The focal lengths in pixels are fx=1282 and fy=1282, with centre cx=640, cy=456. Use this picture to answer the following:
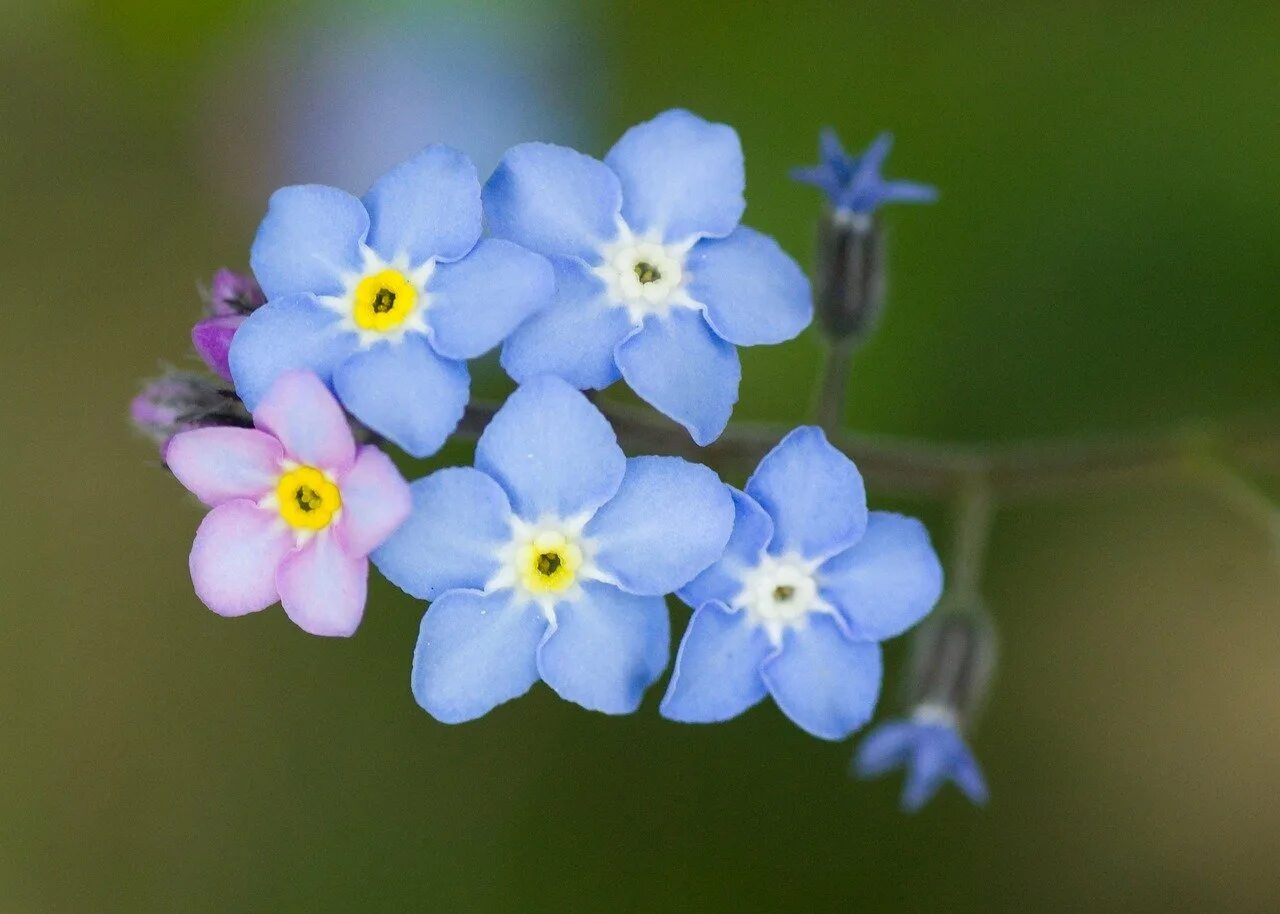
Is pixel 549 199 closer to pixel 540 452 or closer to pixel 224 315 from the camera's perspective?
pixel 540 452

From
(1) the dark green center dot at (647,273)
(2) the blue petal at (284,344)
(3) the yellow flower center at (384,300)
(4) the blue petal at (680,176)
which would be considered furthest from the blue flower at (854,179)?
(2) the blue petal at (284,344)

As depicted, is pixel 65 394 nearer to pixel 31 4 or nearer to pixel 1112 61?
pixel 31 4

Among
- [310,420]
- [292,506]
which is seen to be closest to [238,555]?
[292,506]

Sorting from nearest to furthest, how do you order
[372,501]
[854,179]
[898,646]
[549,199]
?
[372,501], [549,199], [854,179], [898,646]

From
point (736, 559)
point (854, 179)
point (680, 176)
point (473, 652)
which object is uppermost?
point (854, 179)

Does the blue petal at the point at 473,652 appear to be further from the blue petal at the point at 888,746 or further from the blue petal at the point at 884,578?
the blue petal at the point at 888,746

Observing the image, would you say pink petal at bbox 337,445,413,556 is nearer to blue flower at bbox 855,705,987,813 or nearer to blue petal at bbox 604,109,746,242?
blue petal at bbox 604,109,746,242
